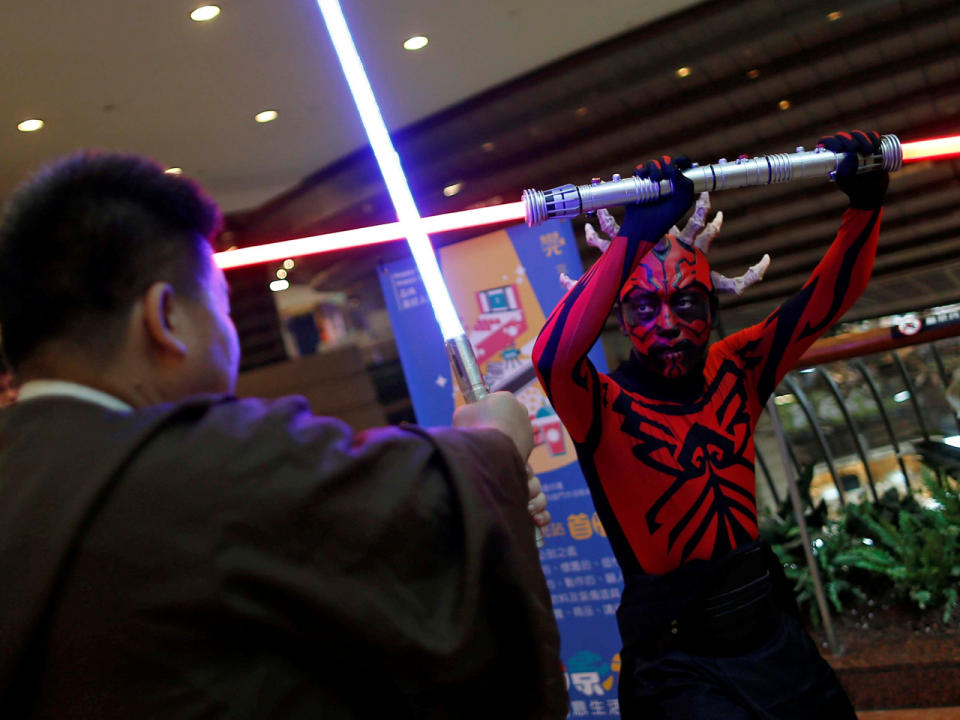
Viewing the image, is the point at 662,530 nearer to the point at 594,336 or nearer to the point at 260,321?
the point at 594,336

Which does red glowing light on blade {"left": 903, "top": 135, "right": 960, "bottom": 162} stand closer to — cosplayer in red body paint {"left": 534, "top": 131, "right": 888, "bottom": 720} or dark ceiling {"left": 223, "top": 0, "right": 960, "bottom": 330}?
cosplayer in red body paint {"left": 534, "top": 131, "right": 888, "bottom": 720}

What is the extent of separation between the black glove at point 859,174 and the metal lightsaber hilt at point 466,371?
3.60 ft

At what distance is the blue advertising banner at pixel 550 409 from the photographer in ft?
12.1

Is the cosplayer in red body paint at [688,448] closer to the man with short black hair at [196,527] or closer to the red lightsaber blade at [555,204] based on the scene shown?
the red lightsaber blade at [555,204]

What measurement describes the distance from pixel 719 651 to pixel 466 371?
1.15m

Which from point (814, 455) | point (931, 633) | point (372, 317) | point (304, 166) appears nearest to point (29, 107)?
point (304, 166)

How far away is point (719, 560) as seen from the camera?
206cm

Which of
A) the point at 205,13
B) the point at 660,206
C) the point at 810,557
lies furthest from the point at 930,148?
the point at 205,13

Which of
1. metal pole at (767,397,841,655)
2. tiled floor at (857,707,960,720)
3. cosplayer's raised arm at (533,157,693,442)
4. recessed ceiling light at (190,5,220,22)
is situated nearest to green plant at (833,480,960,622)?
metal pole at (767,397,841,655)

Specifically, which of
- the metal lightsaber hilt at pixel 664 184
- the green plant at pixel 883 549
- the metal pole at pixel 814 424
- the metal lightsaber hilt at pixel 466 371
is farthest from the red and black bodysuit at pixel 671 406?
the metal pole at pixel 814 424

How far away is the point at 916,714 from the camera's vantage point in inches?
121

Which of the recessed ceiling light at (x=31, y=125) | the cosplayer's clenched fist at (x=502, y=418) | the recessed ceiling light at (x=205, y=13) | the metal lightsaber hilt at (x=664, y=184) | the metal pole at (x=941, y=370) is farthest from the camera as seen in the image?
the recessed ceiling light at (x=31, y=125)

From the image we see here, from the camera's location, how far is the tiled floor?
301 cm

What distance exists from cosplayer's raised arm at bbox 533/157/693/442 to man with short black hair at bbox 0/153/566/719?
3.33 ft
